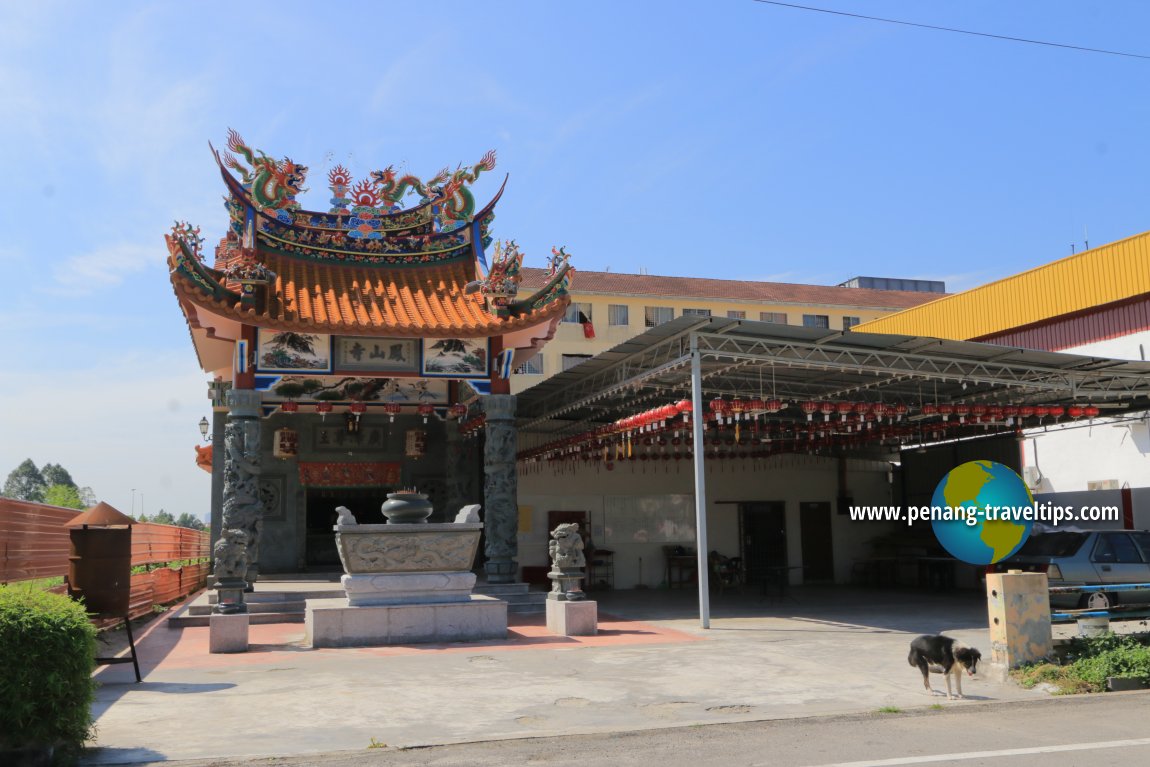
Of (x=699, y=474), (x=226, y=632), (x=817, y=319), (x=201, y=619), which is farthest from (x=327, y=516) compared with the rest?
(x=817, y=319)

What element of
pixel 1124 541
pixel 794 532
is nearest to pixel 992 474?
pixel 1124 541

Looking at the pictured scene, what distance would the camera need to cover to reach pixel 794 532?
80.1ft

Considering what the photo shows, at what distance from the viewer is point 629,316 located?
1927 inches

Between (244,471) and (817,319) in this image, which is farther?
(817,319)

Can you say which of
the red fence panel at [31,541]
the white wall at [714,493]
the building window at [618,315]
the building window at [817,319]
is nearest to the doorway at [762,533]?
the white wall at [714,493]

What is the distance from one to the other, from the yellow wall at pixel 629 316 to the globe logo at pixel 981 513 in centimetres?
2596

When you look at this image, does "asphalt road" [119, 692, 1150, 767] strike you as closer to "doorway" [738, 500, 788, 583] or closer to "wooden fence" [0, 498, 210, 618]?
"wooden fence" [0, 498, 210, 618]

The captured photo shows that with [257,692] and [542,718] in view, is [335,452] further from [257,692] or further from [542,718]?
[542,718]

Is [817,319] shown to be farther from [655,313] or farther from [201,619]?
[201,619]

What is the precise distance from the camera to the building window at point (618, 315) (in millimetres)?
48656

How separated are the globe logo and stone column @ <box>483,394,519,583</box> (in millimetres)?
8215

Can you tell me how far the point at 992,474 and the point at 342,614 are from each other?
45.6ft

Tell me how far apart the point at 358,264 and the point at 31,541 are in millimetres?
8359

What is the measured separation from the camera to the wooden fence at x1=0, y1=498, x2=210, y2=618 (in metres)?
11.6
